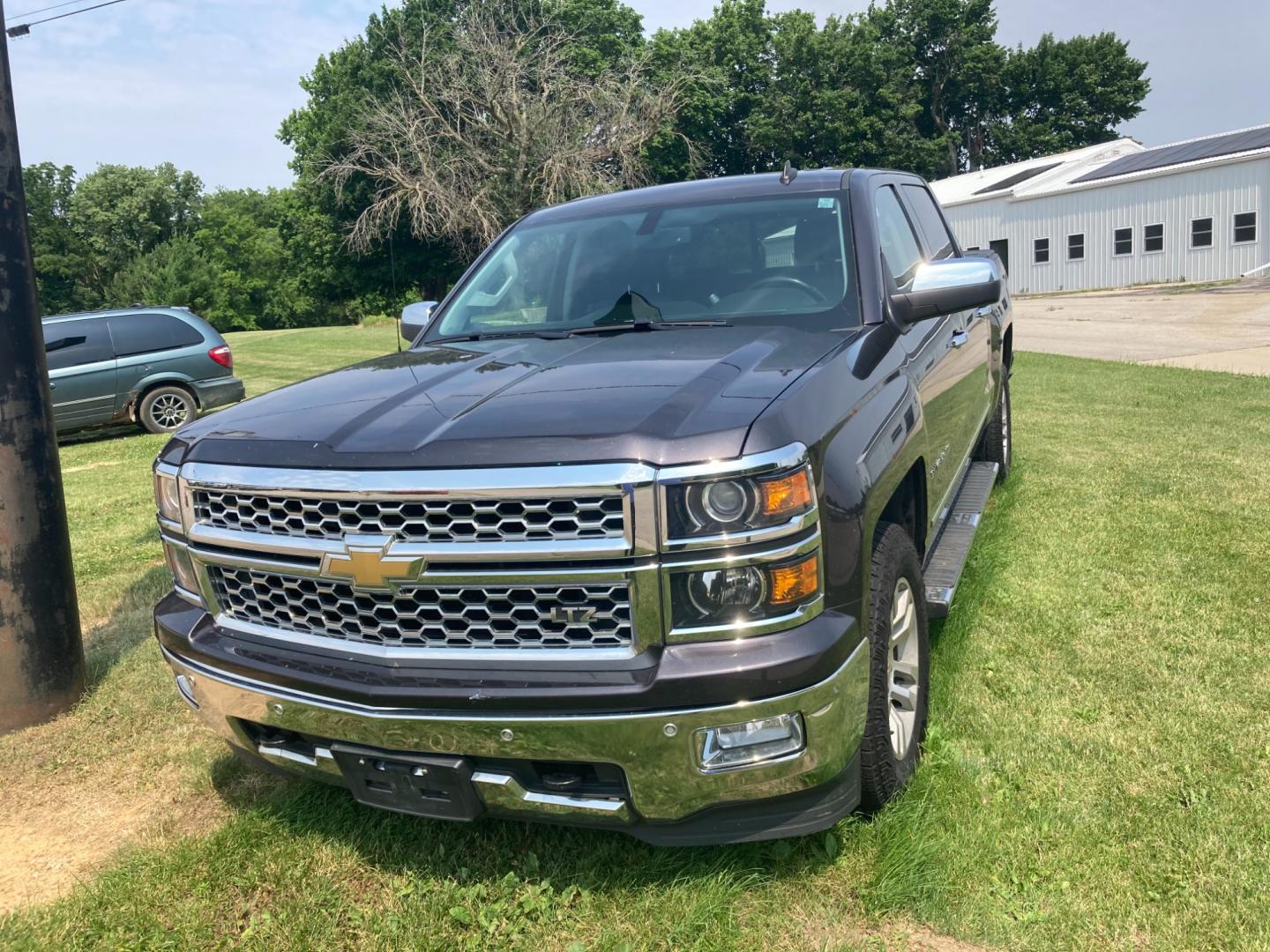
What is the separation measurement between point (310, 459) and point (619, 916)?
1.39 m

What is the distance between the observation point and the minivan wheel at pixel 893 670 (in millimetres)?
2617

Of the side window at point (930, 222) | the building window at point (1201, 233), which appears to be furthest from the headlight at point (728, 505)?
the building window at point (1201, 233)

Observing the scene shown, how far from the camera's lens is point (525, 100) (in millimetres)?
23594

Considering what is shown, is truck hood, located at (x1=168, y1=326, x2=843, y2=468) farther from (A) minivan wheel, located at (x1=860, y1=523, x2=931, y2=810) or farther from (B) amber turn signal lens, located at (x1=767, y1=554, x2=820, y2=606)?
(A) minivan wheel, located at (x1=860, y1=523, x2=931, y2=810)

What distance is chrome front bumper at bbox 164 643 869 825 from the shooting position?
7.27 ft

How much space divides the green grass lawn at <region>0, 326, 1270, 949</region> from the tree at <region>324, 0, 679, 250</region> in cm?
2001

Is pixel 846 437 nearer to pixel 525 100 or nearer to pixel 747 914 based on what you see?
pixel 747 914

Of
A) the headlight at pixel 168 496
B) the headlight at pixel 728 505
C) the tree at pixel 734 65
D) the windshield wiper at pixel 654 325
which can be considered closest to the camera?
the headlight at pixel 728 505

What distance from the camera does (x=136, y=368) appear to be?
12883 mm

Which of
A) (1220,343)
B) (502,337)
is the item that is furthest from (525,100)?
(502,337)

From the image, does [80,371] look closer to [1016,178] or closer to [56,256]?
[1016,178]

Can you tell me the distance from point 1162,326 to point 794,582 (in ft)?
72.6

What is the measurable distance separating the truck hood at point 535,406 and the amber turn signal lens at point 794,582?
30 centimetres

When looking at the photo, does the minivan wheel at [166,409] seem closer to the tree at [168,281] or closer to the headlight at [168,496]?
the headlight at [168,496]
